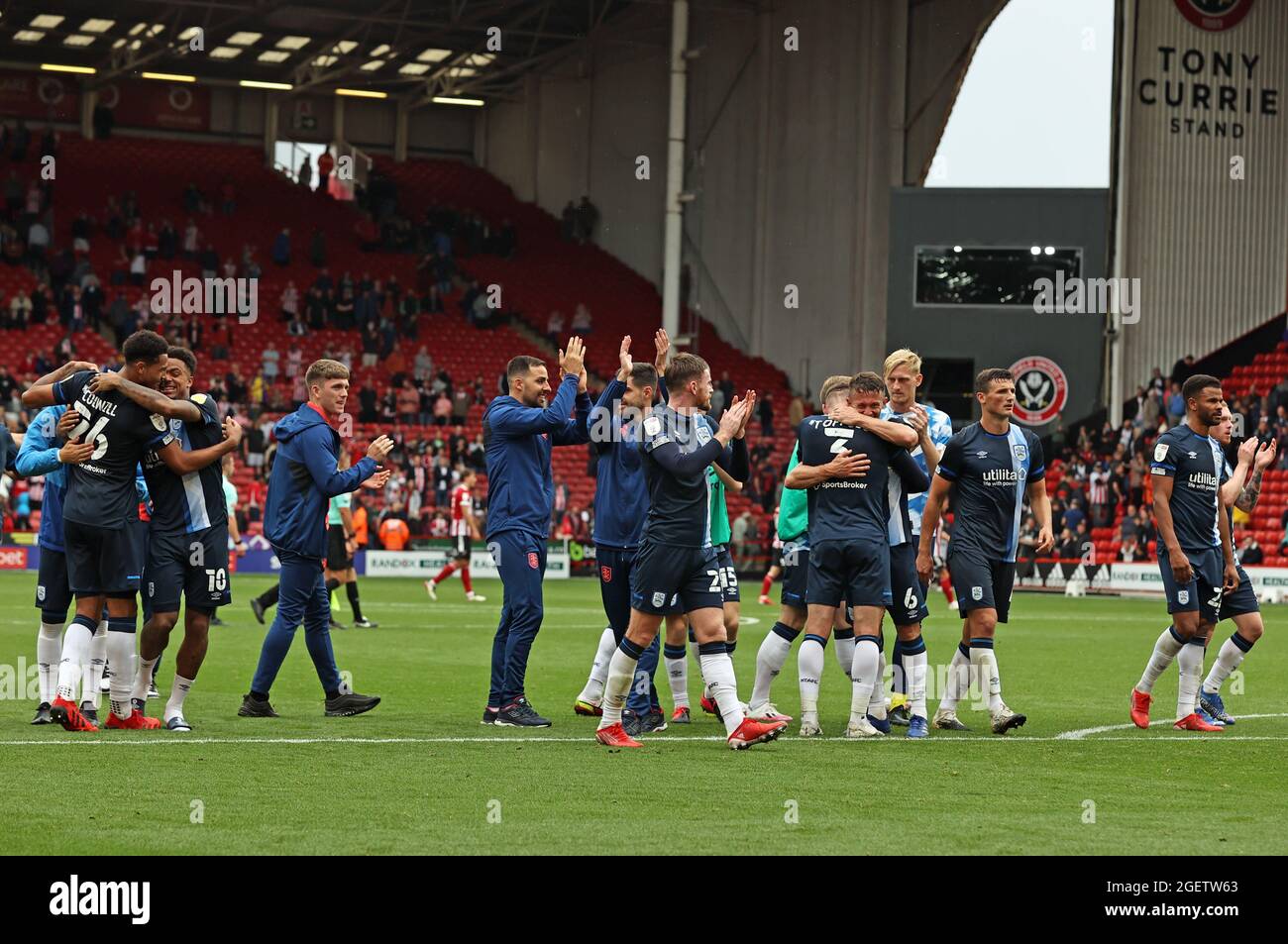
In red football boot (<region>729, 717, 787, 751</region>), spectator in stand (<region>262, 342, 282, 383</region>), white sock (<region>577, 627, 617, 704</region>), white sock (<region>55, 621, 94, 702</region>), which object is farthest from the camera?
spectator in stand (<region>262, 342, 282, 383</region>)

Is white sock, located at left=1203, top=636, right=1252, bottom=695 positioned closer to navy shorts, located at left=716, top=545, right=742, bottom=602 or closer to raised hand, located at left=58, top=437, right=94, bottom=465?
navy shorts, located at left=716, top=545, right=742, bottom=602

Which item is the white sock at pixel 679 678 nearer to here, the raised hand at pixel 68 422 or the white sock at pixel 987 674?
the white sock at pixel 987 674

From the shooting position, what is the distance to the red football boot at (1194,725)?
37.4 feet

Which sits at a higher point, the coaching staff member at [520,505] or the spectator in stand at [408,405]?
the spectator in stand at [408,405]

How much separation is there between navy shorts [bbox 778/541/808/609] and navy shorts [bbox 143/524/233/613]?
11.2 ft

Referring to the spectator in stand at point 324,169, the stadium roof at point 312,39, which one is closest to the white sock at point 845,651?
the stadium roof at point 312,39

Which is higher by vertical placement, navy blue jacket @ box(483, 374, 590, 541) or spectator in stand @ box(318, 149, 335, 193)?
spectator in stand @ box(318, 149, 335, 193)

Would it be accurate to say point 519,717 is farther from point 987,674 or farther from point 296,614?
point 987,674

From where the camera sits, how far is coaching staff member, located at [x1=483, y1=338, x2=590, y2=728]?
1101 centimetres

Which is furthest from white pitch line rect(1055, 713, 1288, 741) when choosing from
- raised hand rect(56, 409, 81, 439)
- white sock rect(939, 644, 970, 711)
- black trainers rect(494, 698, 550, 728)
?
raised hand rect(56, 409, 81, 439)

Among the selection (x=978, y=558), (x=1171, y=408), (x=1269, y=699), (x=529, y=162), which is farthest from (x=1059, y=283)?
(x=978, y=558)

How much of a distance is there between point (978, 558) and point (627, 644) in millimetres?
2559

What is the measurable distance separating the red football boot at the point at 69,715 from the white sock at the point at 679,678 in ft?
11.9
